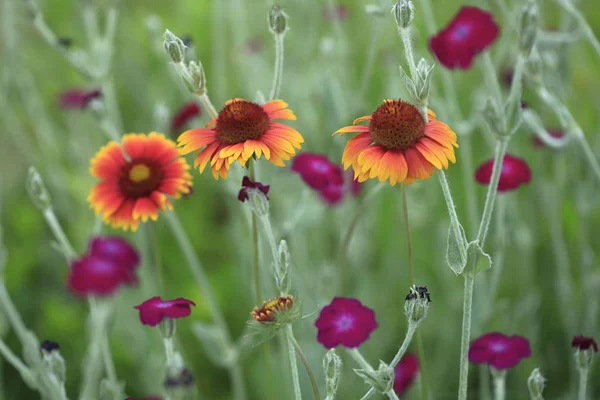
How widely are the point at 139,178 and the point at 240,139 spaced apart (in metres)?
0.30

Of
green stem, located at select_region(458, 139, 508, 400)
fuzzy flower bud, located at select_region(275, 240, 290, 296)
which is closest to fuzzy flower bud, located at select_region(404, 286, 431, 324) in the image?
green stem, located at select_region(458, 139, 508, 400)

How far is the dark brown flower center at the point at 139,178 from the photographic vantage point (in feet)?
3.91

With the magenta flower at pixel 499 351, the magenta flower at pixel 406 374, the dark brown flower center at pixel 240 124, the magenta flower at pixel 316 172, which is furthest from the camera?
the magenta flower at pixel 406 374

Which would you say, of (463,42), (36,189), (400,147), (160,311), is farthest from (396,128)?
(36,189)

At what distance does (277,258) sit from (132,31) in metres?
2.44

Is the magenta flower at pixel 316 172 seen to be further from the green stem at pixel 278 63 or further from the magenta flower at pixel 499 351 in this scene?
the magenta flower at pixel 499 351

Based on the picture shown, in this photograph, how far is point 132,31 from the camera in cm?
312

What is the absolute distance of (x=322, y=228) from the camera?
7.02 ft

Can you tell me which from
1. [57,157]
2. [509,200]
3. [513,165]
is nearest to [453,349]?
[509,200]

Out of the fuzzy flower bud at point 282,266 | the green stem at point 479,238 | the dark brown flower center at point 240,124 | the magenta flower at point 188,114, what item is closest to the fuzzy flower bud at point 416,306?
the green stem at point 479,238

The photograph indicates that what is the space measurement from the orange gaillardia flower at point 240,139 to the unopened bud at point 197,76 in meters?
0.05

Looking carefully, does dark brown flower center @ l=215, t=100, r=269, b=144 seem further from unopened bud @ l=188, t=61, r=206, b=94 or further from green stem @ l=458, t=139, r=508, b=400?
green stem @ l=458, t=139, r=508, b=400

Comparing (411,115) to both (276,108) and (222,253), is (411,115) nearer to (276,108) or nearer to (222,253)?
(276,108)

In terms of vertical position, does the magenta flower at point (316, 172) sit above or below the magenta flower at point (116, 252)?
above
